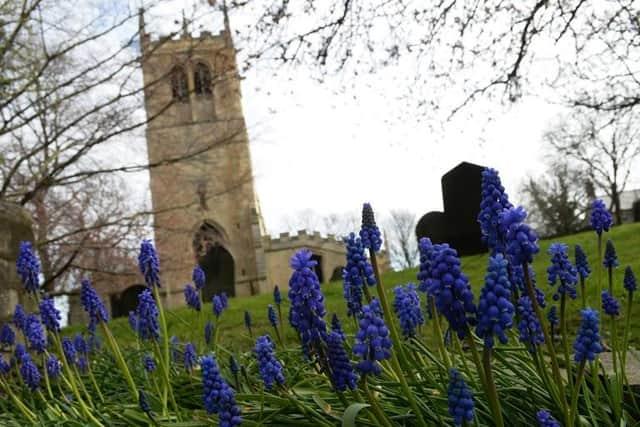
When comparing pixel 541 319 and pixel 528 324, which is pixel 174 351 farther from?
pixel 541 319

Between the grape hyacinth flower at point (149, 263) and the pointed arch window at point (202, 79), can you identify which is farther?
the pointed arch window at point (202, 79)

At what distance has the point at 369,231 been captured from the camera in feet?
5.49

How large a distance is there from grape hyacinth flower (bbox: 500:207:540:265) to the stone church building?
7.03 m

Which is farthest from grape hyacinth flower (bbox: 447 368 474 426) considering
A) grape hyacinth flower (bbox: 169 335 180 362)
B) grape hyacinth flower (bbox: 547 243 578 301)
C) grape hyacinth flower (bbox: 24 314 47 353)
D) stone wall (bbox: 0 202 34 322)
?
stone wall (bbox: 0 202 34 322)

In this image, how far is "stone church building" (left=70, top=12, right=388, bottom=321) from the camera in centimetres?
933

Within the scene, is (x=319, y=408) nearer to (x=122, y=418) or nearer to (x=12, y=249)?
(x=122, y=418)

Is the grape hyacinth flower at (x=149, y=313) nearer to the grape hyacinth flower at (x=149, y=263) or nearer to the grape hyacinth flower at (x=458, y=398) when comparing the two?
the grape hyacinth flower at (x=149, y=263)

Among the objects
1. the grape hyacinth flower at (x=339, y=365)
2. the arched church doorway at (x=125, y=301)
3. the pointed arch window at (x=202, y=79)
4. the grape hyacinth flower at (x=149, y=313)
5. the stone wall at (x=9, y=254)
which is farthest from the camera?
the arched church doorway at (x=125, y=301)

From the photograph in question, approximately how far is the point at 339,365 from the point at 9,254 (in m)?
4.90

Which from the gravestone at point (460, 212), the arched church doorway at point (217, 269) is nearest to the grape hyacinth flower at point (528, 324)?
the gravestone at point (460, 212)

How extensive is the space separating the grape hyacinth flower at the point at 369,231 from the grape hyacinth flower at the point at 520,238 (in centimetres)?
42

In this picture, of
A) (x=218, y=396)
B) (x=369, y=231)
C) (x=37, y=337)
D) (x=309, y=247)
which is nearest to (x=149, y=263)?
(x=37, y=337)

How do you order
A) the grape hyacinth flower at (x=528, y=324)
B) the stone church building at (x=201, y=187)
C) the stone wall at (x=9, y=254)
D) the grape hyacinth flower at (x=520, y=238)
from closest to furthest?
1. the grape hyacinth flower at (x=520, y=238)
2. the grape hyacinth flower at (x=528, y=324)
3. the stone wall at (x=9, y=254)
4. the stone church building at (x=201, y=187)

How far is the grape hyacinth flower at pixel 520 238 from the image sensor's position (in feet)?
4.27
